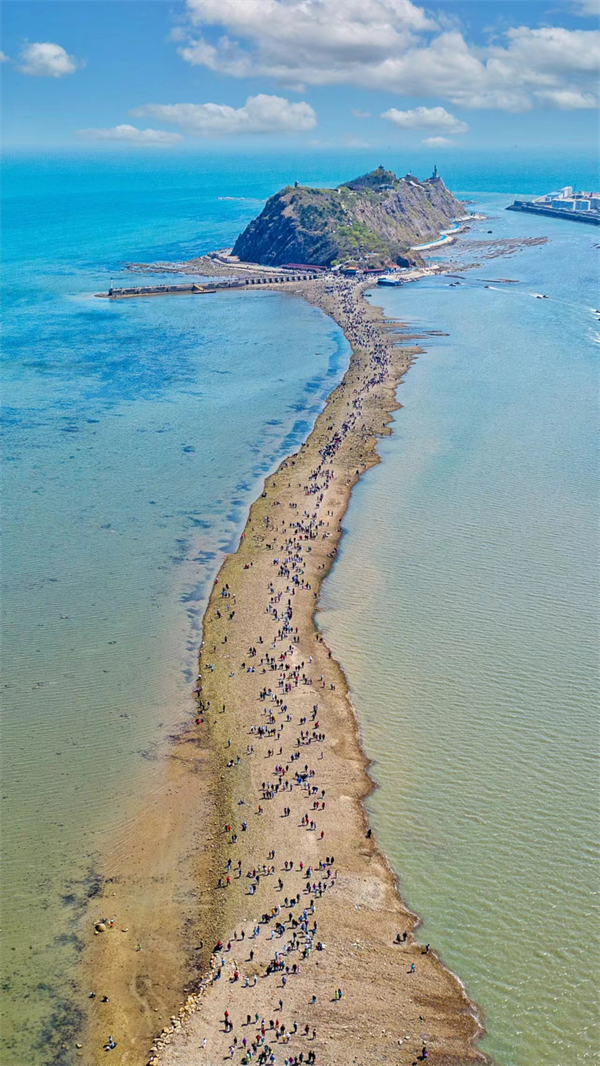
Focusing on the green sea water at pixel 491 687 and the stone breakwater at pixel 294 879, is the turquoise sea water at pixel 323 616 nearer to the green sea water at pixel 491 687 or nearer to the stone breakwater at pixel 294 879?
the green sea water at pixel 491 687

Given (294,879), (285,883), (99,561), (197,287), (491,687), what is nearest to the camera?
(285,883)

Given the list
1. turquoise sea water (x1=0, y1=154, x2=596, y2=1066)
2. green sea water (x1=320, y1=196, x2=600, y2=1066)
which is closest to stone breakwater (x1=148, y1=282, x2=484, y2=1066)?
green sea water (x1=320, y1=196, x2=600, y2=1066)

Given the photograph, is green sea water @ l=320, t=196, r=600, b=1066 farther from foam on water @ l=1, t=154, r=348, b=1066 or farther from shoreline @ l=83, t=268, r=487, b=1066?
foam on water @ l=1, t=154, r=348, b=1066

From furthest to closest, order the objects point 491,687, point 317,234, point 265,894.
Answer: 1. point 317,234
2. point 491,687
3. point 265,894

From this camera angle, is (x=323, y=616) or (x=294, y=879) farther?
(x=323, y=616)

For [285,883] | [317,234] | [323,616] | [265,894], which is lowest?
[265,894]

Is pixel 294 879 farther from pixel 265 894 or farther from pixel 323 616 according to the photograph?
pixel 323 616

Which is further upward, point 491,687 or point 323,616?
point 323,616

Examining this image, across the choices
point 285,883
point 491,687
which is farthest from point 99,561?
point 285,883
